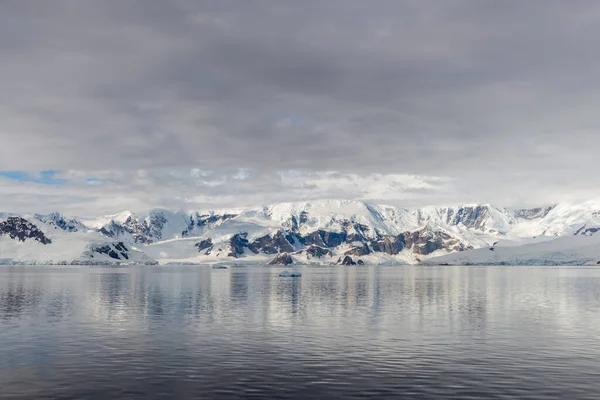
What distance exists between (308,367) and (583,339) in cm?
3801

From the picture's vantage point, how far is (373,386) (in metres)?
49.9

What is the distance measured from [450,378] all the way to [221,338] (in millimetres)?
31550

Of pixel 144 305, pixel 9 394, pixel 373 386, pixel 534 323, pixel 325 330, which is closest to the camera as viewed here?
pixel 9 394

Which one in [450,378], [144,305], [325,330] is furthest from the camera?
[144,305]

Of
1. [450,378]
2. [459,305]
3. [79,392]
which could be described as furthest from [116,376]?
[459,305]

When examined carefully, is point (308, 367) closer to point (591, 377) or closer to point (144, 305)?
point (591, 377)

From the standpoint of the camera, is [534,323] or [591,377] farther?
[534,323]

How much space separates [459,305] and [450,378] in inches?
2883

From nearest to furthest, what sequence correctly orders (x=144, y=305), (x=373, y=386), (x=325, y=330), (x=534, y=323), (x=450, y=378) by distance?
1. (x=373, y=386)
2. (x=450, y=378)
3. (x=325, y=330)
4. (x=534, y=323)
5. (x=144, y=305)

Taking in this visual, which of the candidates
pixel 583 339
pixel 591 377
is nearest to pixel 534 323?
pixel 583 339

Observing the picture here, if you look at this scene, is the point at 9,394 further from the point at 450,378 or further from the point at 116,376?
the point at 450,378

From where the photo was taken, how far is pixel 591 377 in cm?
5394

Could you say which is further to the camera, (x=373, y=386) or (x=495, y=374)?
(x=495, y=374)

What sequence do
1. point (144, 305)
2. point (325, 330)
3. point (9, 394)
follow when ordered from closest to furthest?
point (9, 394) → point (325, 330) → point (144, 305)
